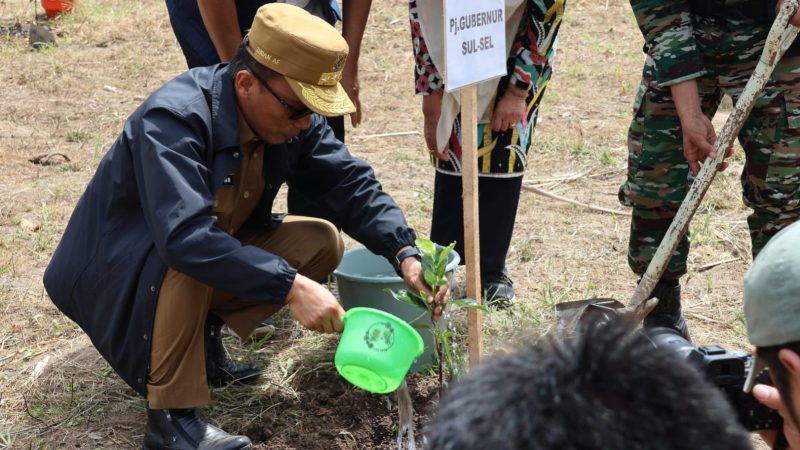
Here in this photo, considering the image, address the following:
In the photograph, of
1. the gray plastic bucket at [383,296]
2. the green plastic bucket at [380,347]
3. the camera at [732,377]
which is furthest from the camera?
→ the gray plastic bucket at [383,296]

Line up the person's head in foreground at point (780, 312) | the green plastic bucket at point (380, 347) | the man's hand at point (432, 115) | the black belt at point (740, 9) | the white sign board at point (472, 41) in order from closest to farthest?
the person's head in foreground at point (780, 312), the green plastic bucket at point (380, 347), the white sign board at point (472, 41), the black belt at point (740, 9), the man's hand at point (432, 115)

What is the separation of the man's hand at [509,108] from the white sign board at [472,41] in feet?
2.29

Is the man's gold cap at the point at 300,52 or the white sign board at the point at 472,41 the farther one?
the man's gold cap at the point at 300,52

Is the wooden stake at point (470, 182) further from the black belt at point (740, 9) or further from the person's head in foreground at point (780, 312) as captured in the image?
the person's head in foreground at point (780, 312)

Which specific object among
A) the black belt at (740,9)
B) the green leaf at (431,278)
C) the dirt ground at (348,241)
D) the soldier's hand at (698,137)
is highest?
the black belt at (740,9)

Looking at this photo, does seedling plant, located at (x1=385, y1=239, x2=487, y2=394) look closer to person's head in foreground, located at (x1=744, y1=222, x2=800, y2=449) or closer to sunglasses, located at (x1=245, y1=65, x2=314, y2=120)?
sunglasses, located at (x1=245, y1=65, x2=314, y2=120)

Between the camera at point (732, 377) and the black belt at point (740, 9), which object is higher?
the black belt at point (740, 9)

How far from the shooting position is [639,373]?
0.95 metres

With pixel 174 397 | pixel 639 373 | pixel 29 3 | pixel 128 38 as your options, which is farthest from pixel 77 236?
pixel 29 3

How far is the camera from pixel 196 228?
8.27 feet

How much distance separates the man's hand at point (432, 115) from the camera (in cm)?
341

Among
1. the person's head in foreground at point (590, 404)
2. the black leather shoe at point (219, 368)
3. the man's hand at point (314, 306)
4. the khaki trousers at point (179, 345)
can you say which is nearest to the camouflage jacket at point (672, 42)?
the man's hand at point (314, 306)

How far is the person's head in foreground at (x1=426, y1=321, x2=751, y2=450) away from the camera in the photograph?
904mm

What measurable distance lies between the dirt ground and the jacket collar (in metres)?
0.90
